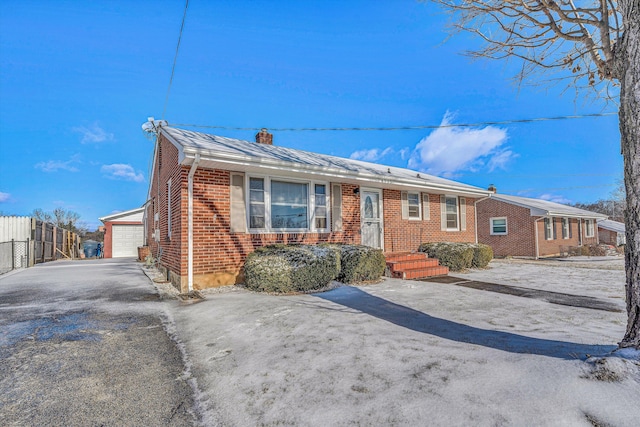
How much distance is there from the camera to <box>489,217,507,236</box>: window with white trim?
20859mm

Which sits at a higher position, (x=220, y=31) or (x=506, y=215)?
(x=220, y=31)

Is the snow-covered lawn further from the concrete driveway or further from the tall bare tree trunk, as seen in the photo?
the tall bare tree trunk

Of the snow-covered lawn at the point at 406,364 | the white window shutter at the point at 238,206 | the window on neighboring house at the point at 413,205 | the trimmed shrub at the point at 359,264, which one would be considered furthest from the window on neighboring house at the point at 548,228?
the white window shutter at the point at 238,206

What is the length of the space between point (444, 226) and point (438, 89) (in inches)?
229

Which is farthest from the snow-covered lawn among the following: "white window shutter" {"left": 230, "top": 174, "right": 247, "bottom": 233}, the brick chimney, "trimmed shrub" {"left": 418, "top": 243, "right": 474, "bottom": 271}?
the brick chimney

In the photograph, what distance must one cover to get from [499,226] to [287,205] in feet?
58.8

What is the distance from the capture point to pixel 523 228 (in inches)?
781

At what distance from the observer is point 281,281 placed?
6.68m

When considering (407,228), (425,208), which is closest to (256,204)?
(407,228)

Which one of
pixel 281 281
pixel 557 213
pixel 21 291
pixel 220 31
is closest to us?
pixel 281 281

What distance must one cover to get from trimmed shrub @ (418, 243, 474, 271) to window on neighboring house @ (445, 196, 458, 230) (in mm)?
2333

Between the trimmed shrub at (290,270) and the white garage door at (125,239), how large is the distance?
20.0 meters

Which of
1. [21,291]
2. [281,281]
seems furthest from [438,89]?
[21,291]

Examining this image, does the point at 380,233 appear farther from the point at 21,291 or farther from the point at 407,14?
the point at 21,291
